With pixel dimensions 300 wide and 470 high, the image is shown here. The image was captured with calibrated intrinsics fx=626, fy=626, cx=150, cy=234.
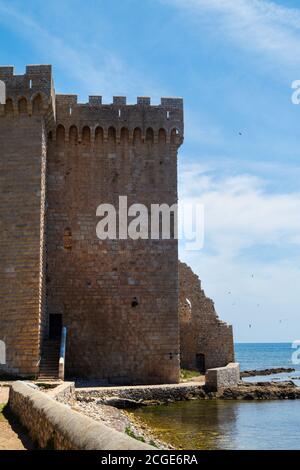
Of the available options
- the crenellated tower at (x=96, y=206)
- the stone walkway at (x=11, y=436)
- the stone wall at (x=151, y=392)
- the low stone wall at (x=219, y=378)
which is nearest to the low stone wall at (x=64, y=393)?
the stone walkway at (x=11, y=436)

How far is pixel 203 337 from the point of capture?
84.3 feet

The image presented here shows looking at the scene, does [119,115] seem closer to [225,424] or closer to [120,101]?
[120,101]

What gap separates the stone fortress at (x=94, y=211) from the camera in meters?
18.3

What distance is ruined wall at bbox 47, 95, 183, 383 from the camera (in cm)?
1995

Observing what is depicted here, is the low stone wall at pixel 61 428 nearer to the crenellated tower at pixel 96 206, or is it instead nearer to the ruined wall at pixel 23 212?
the ruined wall at pixel 23 212

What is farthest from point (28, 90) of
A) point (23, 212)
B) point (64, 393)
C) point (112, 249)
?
point (64, 393)

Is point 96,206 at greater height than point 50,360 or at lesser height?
greater

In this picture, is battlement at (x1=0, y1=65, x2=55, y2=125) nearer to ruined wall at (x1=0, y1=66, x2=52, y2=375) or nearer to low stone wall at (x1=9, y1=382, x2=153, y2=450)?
ruined wall at (x1=0, y1=66, x2=52, y2=375)

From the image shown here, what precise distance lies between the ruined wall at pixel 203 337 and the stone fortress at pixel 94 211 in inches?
209

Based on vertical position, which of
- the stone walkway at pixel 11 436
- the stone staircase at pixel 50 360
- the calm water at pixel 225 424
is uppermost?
the stone staircase at pixel 50 360

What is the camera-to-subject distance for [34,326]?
56.7ft

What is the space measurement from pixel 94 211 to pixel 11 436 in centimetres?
1148
